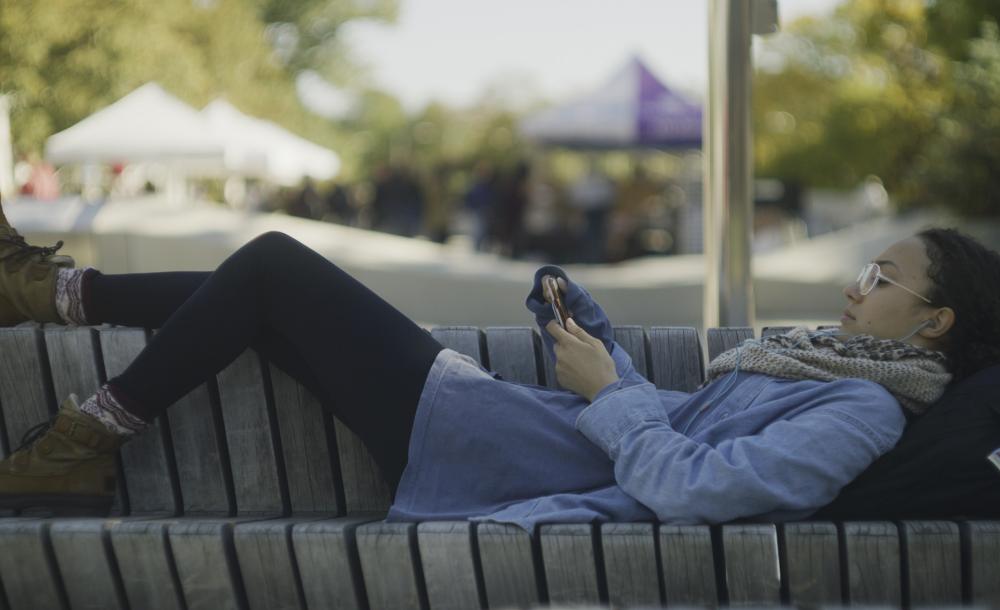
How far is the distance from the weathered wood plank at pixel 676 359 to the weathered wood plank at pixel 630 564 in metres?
0.90

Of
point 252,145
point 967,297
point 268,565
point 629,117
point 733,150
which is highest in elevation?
point 252,145

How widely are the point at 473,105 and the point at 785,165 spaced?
65121mm

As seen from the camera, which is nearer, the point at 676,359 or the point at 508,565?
the point at 508,565

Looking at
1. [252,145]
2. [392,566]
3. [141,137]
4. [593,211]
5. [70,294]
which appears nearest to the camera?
[392,566]

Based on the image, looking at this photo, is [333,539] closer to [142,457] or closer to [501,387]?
[501,387]

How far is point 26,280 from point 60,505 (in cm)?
63

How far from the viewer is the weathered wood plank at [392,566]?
270 cm

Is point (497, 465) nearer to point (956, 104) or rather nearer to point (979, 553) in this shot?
point (979, 553)

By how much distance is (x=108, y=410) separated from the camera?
9.72ft

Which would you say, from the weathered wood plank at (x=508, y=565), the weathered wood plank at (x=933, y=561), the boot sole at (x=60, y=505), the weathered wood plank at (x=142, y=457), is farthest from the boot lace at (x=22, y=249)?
the weathered wood plank at (x=933, y=561)

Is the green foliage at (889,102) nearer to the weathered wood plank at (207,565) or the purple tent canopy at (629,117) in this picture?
the purple tent canopy at (629,117)

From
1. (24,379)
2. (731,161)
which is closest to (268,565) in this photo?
(24,379)

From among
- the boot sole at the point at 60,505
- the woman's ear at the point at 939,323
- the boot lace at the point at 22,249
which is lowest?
the boot sole at the point at 60,505

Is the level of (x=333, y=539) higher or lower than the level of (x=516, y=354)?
lower
